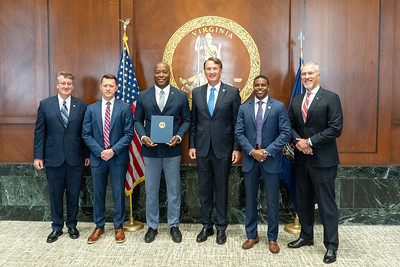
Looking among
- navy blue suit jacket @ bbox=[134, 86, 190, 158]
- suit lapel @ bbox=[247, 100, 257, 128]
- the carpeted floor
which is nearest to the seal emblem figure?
navy blue suit jacket @ bbox=[134, 86, 190, 158]

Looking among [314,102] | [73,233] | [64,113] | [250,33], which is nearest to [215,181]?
[314,102]

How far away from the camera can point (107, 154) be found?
3307 mm

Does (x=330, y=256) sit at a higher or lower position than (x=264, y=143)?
lower

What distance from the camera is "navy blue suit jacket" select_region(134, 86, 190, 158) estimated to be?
3391mm

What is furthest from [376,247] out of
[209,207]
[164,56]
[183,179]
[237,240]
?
[164,56]

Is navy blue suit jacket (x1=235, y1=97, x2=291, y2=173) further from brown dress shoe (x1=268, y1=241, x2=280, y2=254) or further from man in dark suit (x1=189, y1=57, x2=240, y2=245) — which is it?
brown dress shoe (x1=268, y1=241, x2=280, y2=254)

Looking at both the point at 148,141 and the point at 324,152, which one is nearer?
the point at 324,152

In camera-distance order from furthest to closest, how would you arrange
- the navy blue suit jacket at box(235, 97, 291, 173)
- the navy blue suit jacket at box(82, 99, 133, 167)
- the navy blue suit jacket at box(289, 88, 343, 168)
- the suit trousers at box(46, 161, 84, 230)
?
the suit trousers at box(46, 161, 84, 230) → the navy blue suit jacket at box(82, 99, 133, 167) → the navy blue suit jacket at box(235, 97, 291, 173) → the navy blue suit jacket at box(289, 88, 343, 168)

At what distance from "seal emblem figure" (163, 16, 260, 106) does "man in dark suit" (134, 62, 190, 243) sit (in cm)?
Result: 84

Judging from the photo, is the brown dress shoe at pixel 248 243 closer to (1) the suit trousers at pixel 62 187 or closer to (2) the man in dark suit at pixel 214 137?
(2) the man in dark suit at pixel 214 137

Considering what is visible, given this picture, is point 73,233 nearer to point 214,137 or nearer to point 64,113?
point 64,113

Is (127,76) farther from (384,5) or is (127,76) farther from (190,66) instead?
(384,5)

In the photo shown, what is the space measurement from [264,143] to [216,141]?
0.49 metres

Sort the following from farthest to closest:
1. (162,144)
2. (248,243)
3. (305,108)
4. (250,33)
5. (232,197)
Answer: (250,33)
(232,197)
(162,144)
(248,243)
(305,108)
